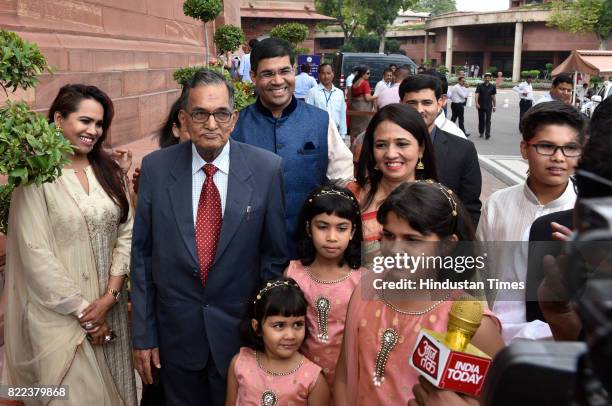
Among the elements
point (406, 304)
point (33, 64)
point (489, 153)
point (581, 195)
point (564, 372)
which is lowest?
point (489, 153)

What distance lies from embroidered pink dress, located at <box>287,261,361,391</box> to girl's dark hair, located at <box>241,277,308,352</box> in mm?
93

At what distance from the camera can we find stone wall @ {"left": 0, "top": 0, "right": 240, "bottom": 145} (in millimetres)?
6312

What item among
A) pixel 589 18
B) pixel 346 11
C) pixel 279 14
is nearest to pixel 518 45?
pixel 589 18

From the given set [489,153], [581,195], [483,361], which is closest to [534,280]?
[483,361]

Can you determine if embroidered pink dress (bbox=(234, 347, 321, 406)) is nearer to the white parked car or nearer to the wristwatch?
the wristwatch

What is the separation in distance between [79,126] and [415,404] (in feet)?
7.04

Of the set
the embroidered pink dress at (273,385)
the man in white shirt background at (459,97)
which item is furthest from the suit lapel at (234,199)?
the man in white shirt background at (459,97)

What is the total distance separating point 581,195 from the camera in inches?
37.1

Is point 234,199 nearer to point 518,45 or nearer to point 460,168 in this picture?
point 460,168

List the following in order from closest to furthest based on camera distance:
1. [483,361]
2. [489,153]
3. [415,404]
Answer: [483,361], [415,404], [489,153]

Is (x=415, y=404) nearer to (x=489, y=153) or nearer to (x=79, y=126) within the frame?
(x=79, y=126)

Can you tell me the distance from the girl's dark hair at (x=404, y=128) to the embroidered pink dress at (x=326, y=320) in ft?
1.53

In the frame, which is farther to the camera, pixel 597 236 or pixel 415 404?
pixel 415 404

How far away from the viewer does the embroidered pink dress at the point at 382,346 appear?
192cm
